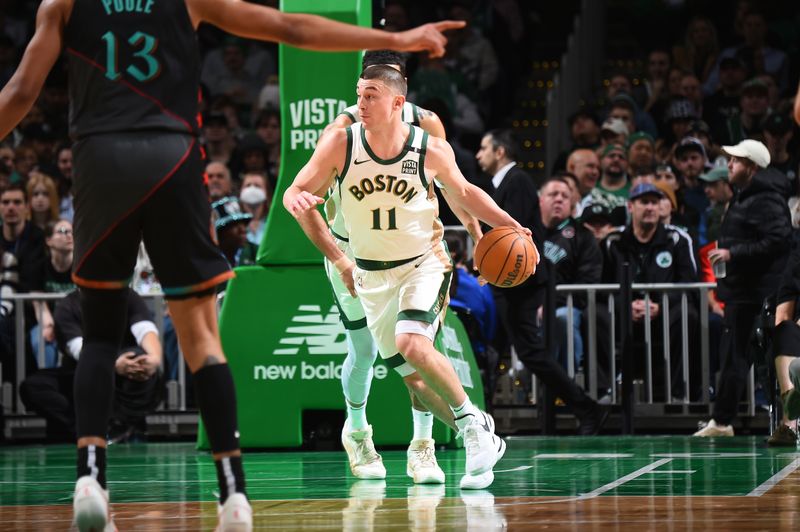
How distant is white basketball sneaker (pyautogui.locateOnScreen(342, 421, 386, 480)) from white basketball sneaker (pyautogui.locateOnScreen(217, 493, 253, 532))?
3341 mm

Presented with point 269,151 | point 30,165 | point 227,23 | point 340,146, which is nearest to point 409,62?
point 269,151

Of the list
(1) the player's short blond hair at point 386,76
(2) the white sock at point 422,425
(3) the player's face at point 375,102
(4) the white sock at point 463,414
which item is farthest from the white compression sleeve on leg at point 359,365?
(1) the player's short blond hair at point 386,76

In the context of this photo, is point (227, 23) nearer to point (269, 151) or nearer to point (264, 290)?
point (264, 290)

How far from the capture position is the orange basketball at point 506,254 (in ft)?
26.5

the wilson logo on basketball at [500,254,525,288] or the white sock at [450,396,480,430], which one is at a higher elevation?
the wilson logo on basketball at [500,254,525,288]

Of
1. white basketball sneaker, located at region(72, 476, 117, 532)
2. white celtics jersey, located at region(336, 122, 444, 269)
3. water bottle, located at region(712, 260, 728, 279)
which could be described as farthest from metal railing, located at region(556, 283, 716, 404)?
white basketball sneaker, located at region(72, 476, 117, 532)

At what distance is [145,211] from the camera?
5512mm

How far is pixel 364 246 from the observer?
8195 mm

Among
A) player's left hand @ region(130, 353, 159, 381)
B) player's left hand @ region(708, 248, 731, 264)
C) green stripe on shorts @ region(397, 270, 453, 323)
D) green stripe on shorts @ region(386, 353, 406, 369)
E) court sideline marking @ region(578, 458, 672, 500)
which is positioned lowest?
court sideline marking @ region(578, 458, 672, 500)

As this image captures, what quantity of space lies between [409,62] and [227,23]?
46.4ft

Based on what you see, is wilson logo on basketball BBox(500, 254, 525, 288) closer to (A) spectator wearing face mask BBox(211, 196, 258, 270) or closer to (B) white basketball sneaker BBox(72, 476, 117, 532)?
(B) white basketball sneaker BBox(72, 476, 117, 532)

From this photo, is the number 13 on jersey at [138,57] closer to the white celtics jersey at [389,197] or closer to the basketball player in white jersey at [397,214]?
the basketball player in white jersey at [397,214]

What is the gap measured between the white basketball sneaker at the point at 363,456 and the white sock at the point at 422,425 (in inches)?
14.4

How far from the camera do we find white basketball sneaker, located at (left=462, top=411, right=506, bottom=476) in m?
7.78
